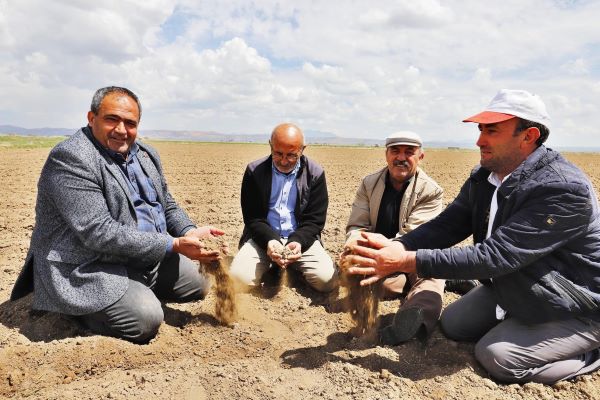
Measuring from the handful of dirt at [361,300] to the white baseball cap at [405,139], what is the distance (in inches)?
49.8

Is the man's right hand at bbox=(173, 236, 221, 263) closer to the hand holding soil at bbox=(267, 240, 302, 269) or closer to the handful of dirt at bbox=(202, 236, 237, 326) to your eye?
the handful of dirt at bbox=(202, 236, 237, 326)

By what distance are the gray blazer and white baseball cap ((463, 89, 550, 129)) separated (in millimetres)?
2529

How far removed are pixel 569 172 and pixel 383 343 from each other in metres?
1.83

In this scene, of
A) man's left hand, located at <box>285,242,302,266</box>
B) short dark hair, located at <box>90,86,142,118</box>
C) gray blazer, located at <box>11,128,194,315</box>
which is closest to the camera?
gray blazer, located at <box>11,128,194,315</box>

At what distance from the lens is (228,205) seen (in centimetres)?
918

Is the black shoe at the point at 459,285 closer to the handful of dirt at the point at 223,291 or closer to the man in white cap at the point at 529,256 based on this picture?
the man in white cap at the point at 529,256

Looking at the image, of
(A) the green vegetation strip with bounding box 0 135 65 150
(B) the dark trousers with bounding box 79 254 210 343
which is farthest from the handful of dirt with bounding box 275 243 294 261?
(A) the green vegetation strip with bounding box 0 135 65 150

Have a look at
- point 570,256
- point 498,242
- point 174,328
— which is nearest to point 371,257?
point 498,242

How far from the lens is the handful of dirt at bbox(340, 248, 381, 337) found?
354cm

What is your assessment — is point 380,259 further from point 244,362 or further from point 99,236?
point 99,236

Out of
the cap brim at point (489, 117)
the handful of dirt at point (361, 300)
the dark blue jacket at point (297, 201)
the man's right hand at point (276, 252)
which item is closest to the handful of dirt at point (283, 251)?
the man's right hand at point (276, 252)

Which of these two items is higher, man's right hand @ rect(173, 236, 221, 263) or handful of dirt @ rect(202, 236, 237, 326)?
man's right hand @ rect(173, 236, 221, 263)

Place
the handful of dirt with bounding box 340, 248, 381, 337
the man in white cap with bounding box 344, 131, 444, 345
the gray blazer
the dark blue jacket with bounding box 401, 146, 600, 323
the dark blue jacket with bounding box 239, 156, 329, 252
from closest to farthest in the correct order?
the dark blue jacket with bounding box 401, 146, 600, 323 → the gray blazer → the handful of dirt with bounding box 340, 248, 381, 337 → the man in white cap with bounding box 344, 131, 444, 345 → the dark blue jacket with bounding box 239, 156, 329, 252

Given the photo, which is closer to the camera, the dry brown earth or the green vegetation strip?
the dry brown earth
